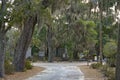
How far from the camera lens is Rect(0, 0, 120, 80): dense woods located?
2283 centimetres

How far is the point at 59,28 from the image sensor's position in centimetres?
6225

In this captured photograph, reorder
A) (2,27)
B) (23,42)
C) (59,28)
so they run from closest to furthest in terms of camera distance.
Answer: (2,27) < (23,42) < (59,28)

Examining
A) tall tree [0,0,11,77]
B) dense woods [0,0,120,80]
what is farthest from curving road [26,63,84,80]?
dense woods [0,0,120,80]

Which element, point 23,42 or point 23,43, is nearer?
point 23,42

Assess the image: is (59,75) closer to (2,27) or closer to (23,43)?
(2,27)

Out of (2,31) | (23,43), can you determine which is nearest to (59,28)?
(23,43)

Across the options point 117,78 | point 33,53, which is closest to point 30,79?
point 117,78

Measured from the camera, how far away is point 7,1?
22391 mm

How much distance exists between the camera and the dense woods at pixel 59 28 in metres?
22.8

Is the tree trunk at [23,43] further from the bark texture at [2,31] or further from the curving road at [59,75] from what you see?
the bark texture at [2,31]

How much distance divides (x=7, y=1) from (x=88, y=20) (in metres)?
41.9

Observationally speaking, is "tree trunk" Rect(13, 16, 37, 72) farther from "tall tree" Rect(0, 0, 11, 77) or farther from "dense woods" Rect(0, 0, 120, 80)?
"tall tree" Rect(0, 0, 11, 77)

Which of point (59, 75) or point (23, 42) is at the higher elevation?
point (23, 42)

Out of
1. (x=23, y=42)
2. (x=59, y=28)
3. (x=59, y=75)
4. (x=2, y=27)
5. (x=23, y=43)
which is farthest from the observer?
(x=59, y=28)
